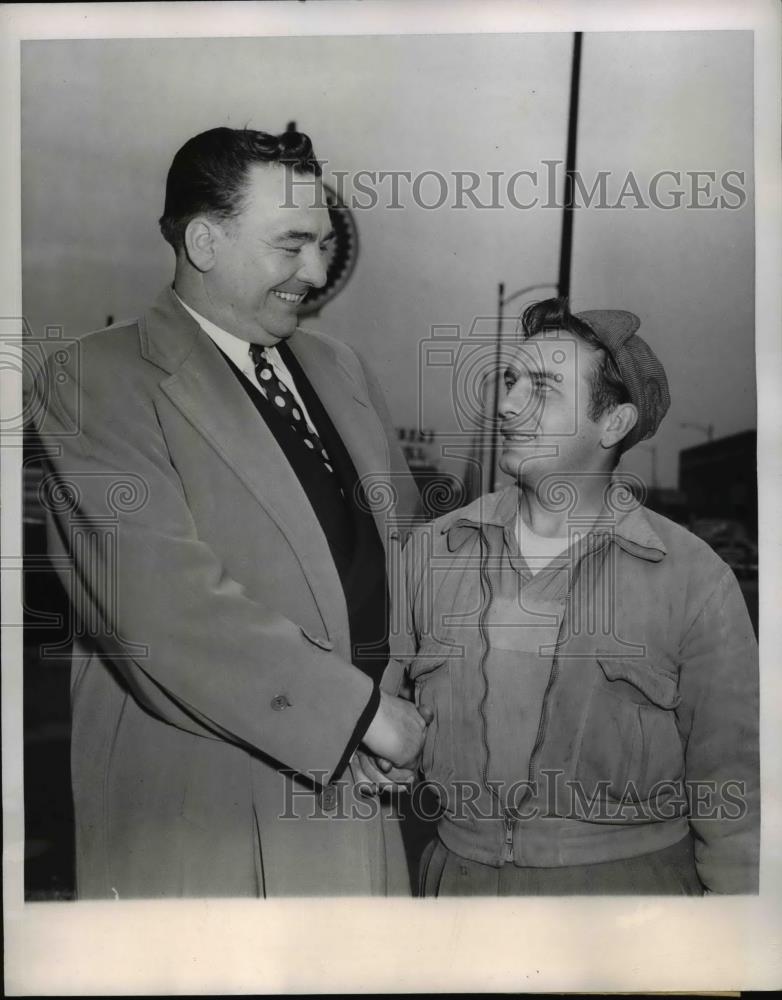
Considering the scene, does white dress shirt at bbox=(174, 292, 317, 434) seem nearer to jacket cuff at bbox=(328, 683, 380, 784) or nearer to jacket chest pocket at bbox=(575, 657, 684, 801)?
jacket cuff at bbox=(328, 683, 380, 784)

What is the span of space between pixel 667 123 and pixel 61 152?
5.76 ft

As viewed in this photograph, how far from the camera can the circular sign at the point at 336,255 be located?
2.86 m

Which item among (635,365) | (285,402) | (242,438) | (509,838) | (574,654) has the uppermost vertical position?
(635,365)

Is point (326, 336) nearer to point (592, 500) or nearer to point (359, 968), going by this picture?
point (592, 500)

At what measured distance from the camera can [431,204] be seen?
287 cm

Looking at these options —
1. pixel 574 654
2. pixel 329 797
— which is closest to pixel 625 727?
pixel 574 654

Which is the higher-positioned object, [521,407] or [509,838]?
[521,407]

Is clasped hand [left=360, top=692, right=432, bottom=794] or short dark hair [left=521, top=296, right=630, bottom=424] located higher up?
short dark hair [left=521, top=296, right=630, bottom=424]

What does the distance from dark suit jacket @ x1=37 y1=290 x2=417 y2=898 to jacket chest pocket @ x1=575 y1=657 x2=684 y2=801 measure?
60 cm

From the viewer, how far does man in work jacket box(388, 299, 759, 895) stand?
281 cm

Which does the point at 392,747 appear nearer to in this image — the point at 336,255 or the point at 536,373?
the point at 536,373

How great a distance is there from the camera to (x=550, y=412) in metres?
2.85

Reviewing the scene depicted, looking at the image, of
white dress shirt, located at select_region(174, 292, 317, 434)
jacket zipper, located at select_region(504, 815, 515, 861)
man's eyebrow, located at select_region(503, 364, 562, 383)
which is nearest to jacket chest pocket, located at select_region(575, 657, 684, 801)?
jacket zipper, located at select_region(504, 815, 515, 861)

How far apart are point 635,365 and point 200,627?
4.67ft
